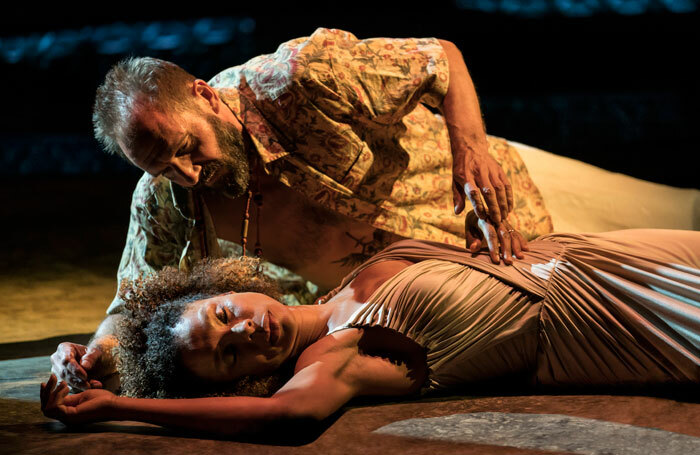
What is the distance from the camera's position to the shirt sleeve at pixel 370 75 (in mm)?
2256

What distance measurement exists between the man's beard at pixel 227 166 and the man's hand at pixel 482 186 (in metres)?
0.65

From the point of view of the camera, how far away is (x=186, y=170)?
2123mm

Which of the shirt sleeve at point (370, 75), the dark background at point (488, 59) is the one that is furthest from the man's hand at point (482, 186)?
the dark background at point (488, 59)

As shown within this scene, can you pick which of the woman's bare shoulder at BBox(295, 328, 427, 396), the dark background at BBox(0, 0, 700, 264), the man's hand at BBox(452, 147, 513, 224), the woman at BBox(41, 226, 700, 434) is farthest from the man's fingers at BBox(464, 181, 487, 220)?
the dark background at BBox(0, 0, 700, 264)

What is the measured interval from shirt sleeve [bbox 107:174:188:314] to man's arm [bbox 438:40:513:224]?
910 millimetres

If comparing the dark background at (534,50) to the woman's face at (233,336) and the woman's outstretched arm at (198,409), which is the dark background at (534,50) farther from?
the woman's outstretched arm at (198,409)

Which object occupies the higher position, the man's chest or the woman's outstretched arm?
the man's chest

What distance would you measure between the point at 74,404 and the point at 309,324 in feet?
1.90

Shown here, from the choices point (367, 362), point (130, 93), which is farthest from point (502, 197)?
point (130, 93)

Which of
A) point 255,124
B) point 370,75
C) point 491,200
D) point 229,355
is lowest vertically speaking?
point 229,355

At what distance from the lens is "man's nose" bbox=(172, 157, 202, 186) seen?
2105mm

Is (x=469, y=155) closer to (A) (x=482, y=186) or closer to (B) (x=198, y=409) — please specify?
(A) (x=482, y=186)

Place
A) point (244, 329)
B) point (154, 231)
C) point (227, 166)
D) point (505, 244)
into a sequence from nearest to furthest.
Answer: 1. point (244, 329)
2. point (505, 244)
3. point (227, 166)
4. point (154, 231)

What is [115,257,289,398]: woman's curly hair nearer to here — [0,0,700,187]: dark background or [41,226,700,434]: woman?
[41,226,700,434]: woman
